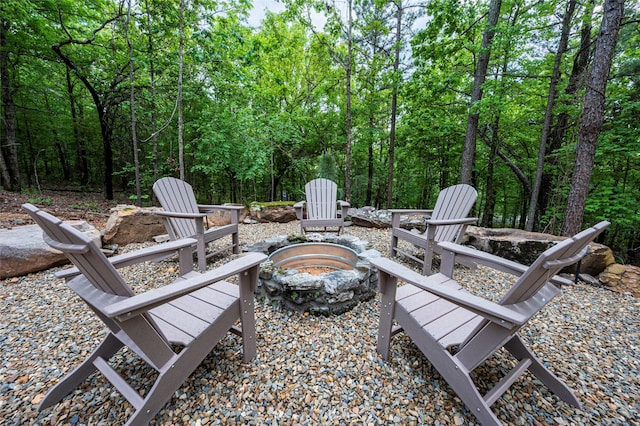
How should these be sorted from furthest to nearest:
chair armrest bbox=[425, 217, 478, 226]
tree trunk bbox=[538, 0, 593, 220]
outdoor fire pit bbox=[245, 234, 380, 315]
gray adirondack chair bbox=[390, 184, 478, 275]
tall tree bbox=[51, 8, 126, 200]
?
1. tall tree bbox=[51, 8, 126, 200]
2. tree trunk bbox=[538, 0, 593, 220]
3. gray adirondack chair bbox=[390, 184, 478, 275]
4. chair armrest bbox=[425, 217, 478, 226]
5. outdoor fire pit bbox=[245, 234, 380, 315]

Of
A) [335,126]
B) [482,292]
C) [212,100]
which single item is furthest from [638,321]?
[212,100]

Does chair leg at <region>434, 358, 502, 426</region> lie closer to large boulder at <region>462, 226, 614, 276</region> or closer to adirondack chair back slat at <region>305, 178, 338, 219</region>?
large boulder at <region>462, 226, 614, 276</region>

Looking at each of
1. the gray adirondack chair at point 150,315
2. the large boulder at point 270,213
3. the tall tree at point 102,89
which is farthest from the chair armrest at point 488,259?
the tall tree at point 102,89

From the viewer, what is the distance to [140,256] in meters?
1.14

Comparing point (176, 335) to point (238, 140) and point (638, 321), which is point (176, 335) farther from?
point (238, 140)

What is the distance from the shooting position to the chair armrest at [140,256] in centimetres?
93

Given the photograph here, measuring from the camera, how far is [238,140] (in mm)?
5457

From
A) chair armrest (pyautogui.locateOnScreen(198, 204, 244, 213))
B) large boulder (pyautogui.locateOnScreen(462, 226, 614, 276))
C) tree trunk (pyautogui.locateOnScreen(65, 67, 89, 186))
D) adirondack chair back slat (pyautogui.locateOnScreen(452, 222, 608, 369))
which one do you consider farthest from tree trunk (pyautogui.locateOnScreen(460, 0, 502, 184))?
tree trunk (pyautogui.locateOnScreen(65, 67, 89, 186))

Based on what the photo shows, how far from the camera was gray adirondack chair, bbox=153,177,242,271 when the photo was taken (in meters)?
2.18

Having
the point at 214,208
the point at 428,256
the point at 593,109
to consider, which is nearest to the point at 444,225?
the point at 428,256

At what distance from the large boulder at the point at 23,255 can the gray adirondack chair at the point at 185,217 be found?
0.72 m

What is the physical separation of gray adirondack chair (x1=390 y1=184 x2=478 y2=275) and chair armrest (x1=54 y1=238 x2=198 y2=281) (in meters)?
1.94

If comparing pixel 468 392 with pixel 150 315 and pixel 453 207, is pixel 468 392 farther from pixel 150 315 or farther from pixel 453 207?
pixel 453 207

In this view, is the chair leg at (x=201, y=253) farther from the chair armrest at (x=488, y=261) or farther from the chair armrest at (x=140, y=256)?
the chair armrest at (x=488, y=261)
